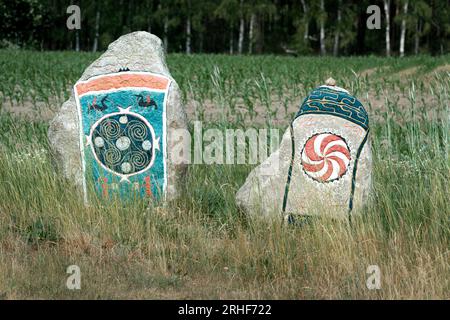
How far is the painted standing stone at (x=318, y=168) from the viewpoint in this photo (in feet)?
19.1

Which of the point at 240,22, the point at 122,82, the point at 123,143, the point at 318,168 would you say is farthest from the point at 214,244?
the point at 240,22

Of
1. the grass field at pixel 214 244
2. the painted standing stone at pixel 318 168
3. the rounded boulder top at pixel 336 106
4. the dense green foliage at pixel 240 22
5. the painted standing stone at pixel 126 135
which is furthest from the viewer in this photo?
the dense green foliage at pixel 240 22

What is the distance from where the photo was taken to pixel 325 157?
5.89 meters

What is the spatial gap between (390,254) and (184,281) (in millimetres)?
1411

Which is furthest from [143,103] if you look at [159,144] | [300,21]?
[300,21]

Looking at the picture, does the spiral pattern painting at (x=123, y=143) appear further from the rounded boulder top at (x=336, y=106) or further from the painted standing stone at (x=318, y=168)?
the rounded boulder top at (x=336, y=106)

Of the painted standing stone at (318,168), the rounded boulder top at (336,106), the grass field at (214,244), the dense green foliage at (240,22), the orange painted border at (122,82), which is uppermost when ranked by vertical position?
the dense green foliage at (240,22)

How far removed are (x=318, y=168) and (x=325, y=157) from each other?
10cm

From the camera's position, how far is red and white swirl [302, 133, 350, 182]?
5848 mm

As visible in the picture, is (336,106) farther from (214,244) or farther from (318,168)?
(214,244)

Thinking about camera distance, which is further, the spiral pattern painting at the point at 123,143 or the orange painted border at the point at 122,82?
the orange painted border at the point at 122,82

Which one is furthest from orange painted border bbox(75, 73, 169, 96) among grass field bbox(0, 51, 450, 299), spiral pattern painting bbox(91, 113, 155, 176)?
grass field bbox(0, 51, 450, 299)

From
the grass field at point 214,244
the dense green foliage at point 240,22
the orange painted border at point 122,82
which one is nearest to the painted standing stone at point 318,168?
the grass field at point 214,244

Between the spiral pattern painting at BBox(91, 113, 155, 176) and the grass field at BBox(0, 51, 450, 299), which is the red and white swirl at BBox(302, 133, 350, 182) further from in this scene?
the spiral pattern painting at BBox(91, 113, 155, 176)
